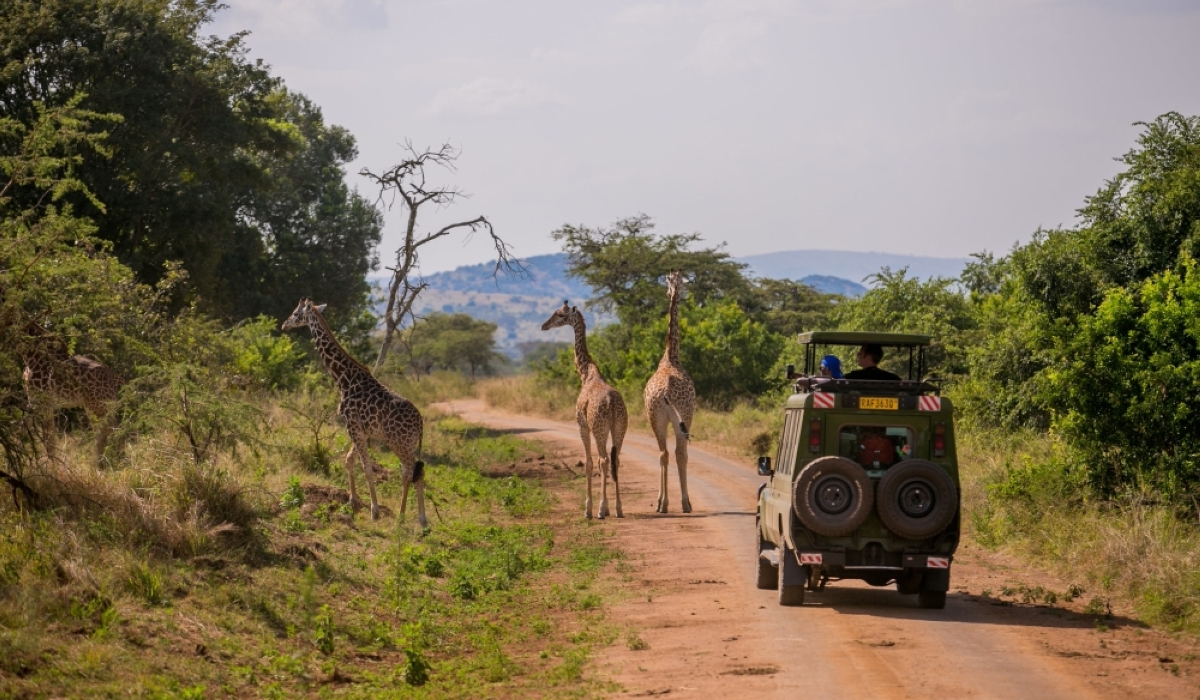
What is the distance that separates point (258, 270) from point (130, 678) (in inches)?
1375

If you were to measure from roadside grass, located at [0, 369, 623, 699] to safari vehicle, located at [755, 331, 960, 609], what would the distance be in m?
1.89

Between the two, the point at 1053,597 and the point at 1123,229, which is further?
the point at 1123,229

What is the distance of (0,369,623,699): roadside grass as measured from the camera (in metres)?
8.18

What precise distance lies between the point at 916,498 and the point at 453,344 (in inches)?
2836

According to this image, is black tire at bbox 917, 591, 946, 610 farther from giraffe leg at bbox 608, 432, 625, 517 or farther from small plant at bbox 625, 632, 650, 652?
giraffe leg at bbox 608, 432, 625, 517

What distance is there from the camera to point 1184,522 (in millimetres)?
12680

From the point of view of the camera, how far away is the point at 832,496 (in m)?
10.1

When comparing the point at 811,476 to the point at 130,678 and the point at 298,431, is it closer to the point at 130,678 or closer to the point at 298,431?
the point at 130,678

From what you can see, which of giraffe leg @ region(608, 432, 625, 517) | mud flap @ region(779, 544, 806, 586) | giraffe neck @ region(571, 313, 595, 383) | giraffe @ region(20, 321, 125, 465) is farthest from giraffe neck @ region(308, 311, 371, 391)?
mud flap @ region(779, 544, 806, 586)

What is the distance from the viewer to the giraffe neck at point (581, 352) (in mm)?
19547

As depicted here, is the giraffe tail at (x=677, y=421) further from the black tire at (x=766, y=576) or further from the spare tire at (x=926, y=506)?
the spare tire at (x=926, y=506)

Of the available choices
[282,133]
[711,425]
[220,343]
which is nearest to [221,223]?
[282,133]

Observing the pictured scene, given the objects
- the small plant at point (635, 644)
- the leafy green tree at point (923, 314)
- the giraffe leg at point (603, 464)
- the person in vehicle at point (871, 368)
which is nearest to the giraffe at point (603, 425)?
the giraffe leg at point (603, 464)

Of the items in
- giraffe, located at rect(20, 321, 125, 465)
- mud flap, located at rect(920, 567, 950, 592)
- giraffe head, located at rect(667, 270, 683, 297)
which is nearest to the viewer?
mud flap, located at rect(920, 567, 950, 592)
